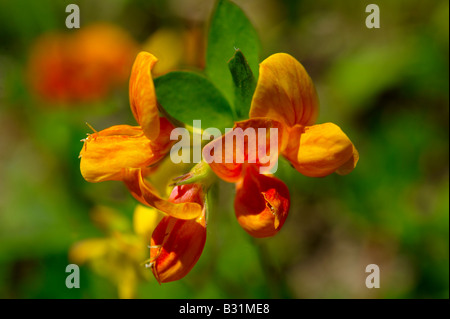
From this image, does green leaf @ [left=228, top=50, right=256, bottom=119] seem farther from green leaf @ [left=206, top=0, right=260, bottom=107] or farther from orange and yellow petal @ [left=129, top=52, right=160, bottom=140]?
orange and yellow petal @ [left=129, top=52, right=160, bottom=140]

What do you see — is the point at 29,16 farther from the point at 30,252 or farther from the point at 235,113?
the point at 235,113

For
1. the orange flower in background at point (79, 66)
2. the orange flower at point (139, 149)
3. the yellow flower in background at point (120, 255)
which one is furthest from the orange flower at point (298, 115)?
the orange flower in background at point (79, 66)

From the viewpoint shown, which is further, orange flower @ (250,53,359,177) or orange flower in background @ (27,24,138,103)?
orange flower in background @ (27,24,138,103)

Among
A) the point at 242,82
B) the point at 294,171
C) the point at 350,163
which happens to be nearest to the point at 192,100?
the point at 242,82

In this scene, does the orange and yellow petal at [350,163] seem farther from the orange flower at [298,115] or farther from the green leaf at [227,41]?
the green leaf at [227,41]

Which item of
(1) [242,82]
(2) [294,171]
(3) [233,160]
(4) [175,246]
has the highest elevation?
(2) [294,171]

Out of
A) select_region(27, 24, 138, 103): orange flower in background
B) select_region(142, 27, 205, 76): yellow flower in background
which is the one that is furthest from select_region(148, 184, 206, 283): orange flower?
select_region(27, 24, 138, 103): orange flower in background

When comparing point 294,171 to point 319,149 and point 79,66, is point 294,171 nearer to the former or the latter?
point 319,149
